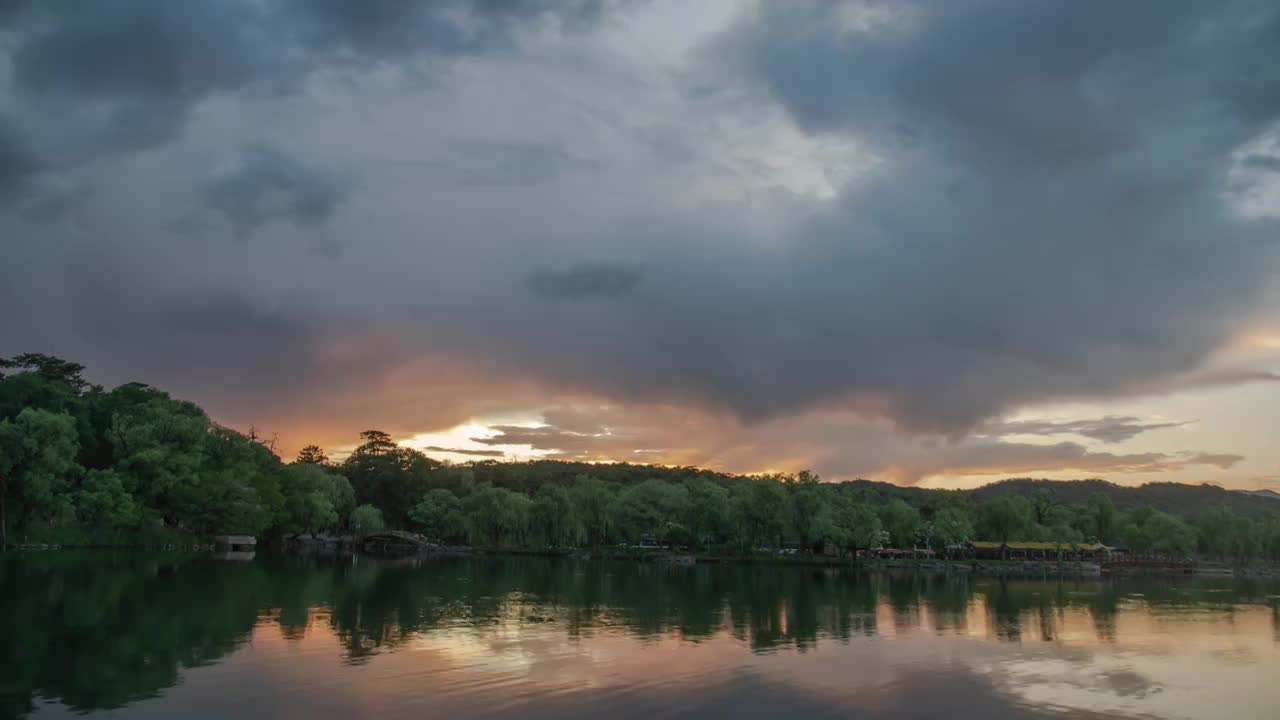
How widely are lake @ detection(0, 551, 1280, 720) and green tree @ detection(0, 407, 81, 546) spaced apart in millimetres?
12856

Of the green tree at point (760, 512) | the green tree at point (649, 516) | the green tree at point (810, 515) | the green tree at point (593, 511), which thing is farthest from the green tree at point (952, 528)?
the green tree at point (593, 511)

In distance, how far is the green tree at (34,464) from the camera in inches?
2479

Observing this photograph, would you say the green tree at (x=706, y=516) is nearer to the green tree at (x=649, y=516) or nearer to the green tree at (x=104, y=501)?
the green tree at (x=649, y=516)

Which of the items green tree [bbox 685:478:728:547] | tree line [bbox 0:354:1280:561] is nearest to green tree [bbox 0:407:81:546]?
tree line [bbox 0:354:1280:561]

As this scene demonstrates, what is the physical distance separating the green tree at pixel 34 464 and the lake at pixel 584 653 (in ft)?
42.2

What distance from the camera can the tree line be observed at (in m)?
67.3

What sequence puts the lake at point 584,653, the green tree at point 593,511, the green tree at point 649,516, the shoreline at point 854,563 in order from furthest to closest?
the green tree at point 649,516
the green tree at point 593,511
the shoreline at point 854,563
the lake at point 584,653

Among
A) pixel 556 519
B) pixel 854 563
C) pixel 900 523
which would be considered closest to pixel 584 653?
pixel 854 563

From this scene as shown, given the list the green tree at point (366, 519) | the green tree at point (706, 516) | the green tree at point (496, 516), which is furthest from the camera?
the green tree at point (366, 519)

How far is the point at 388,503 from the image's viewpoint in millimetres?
129250

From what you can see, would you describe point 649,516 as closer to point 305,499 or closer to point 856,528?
point 856,528

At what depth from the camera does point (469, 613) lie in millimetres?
37125

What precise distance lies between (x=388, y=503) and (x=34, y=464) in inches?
2662

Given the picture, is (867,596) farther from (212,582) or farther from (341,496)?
(341,496)
